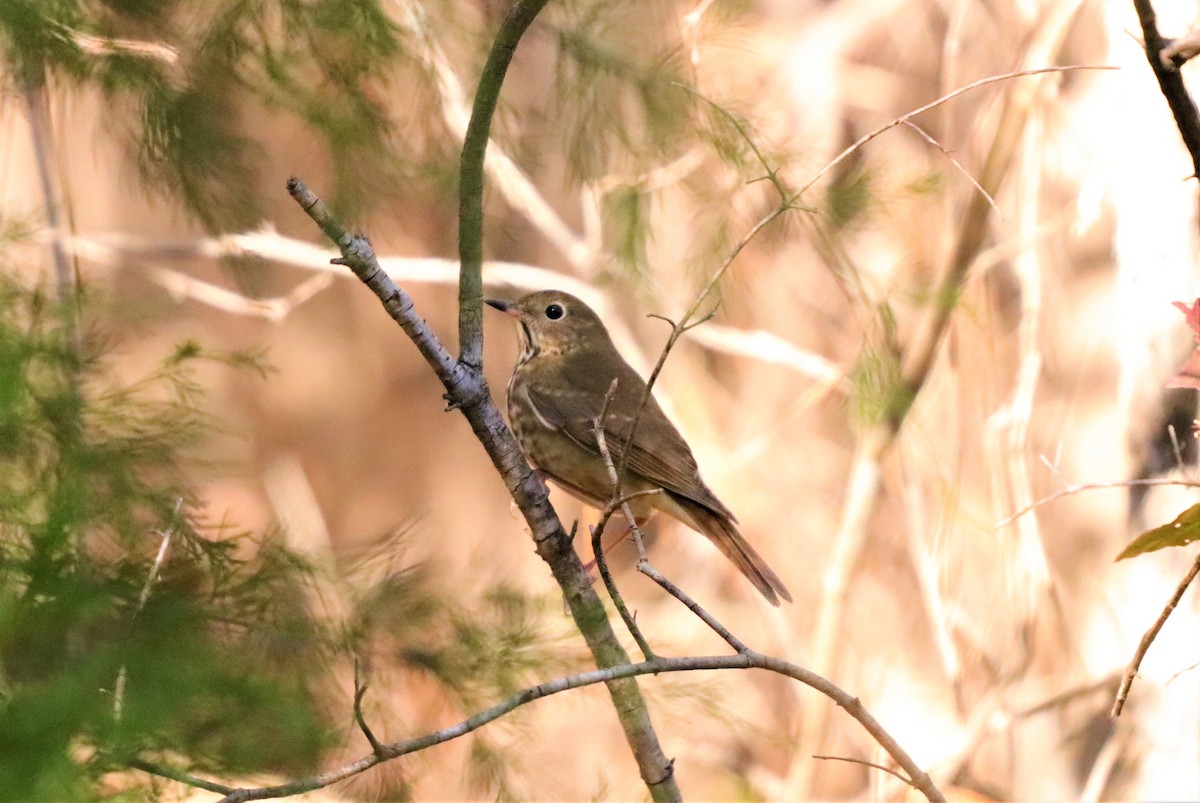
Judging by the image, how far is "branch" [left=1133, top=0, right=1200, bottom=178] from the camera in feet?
3.17

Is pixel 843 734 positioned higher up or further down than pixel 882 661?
further down

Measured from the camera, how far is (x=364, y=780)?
6.49 feet

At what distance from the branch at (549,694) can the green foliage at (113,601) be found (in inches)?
5.1

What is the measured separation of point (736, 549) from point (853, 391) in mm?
736

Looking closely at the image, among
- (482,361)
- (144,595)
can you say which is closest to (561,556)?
(482,361)

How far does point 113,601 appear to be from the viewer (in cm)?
149

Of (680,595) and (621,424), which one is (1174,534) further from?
(621,424)

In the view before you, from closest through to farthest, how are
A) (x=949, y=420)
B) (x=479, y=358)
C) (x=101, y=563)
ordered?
(x=479, y=358)
(x=101, y=563)
(x=949, y=420)

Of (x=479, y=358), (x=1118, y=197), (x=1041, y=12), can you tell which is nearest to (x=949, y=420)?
(x=1118, y=197)

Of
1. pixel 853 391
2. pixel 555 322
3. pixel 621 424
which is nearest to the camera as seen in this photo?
pixel 621 424

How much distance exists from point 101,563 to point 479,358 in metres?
0.56

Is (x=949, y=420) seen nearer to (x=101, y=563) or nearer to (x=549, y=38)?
(x=549, y=38)

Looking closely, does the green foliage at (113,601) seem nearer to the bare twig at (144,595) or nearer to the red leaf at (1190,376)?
the bare twig at (144,595)

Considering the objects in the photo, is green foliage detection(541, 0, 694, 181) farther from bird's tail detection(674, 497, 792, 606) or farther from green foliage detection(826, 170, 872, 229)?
bird's tail detection(674, 497, 792, 606)
